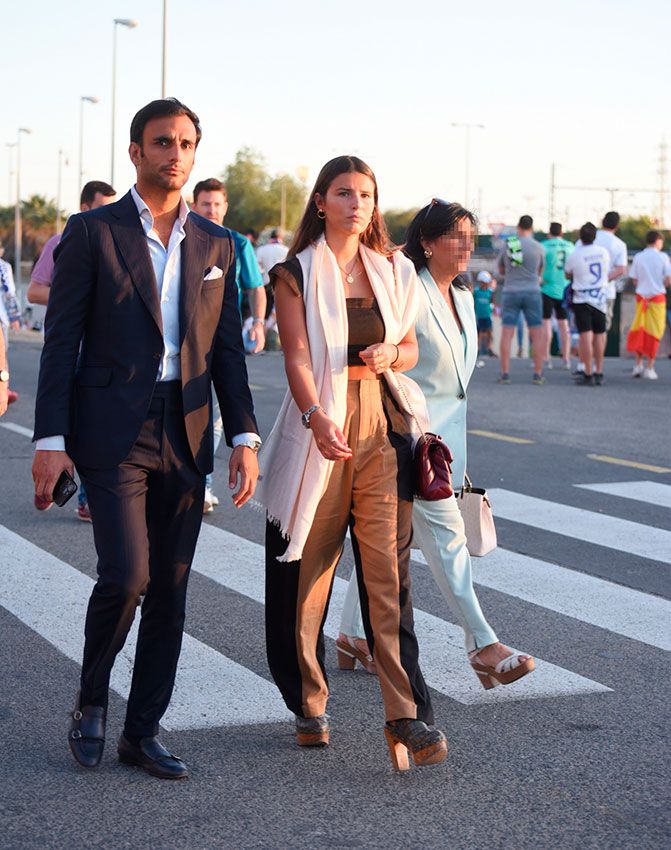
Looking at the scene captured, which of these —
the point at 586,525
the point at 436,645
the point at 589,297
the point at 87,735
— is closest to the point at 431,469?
the point at 87,735

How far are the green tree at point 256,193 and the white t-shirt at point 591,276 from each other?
359 ft

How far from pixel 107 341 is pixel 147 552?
2.16ft

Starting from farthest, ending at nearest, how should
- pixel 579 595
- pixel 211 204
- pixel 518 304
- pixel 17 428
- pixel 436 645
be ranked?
pixel 518 304
pixel 17 428
pixel 211 204
pixel 579 595
pixel 436 645

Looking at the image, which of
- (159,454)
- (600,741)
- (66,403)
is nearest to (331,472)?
(159,454)

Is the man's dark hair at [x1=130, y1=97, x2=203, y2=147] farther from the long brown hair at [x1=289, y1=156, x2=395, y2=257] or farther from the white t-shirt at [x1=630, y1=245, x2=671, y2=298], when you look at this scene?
the white t-shirt at [x1=630, y1=245, x2=671, y2=298]

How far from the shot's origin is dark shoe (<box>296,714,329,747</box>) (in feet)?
14.8

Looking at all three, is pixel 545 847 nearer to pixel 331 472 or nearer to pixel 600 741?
pixel 600 741

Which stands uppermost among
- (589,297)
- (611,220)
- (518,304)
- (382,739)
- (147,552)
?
(611,220)

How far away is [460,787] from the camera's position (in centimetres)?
420

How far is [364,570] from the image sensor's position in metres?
4.43

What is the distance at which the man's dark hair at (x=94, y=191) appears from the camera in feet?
28.2

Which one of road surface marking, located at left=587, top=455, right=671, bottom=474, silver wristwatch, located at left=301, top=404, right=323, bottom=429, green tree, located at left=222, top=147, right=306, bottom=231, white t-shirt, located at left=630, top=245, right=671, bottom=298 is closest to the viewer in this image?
silver wristwatch, located at left=301, top=404, right=323, bottom=429

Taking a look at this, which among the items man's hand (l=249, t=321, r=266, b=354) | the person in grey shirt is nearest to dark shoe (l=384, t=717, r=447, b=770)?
man's hand (l=249, t=321, r=266, b=354)

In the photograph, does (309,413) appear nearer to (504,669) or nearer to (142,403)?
(142,403)
